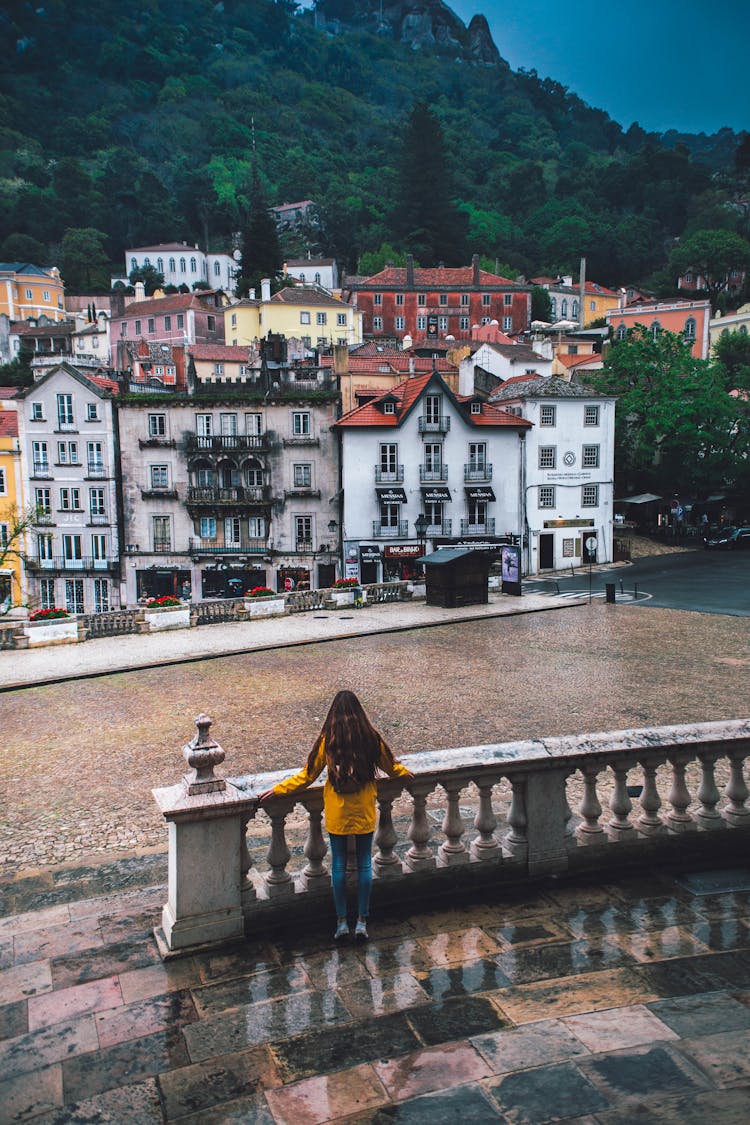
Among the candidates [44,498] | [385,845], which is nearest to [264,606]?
[44,498]

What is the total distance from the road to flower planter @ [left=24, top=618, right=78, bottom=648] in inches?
819

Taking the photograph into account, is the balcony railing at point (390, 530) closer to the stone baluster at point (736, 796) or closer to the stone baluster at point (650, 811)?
the stone baluster at point (736, 796)

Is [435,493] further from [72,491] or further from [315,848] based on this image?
[315,848]

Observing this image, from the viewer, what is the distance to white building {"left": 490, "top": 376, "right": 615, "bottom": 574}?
4850cm

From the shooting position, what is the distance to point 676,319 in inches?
3541

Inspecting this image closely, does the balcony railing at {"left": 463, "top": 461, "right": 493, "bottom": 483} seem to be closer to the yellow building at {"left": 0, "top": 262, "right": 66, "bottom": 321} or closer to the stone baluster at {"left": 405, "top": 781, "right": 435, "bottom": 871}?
the stone baluster at {"left": 405, "top": 781, "right": 435, "bottom": 871}

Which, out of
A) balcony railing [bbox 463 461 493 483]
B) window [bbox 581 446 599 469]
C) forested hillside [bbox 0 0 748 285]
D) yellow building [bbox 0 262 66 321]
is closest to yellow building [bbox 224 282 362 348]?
forested hillside [bbox 0 0 748 285]

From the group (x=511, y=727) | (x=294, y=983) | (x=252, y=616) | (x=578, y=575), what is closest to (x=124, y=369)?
(x=252, y=616)

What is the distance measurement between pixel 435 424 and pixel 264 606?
1773cm

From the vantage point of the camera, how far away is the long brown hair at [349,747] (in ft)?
18.1

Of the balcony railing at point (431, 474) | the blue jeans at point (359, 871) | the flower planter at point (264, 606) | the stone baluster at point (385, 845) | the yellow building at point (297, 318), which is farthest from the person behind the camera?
the yellow building at point (297, 318)

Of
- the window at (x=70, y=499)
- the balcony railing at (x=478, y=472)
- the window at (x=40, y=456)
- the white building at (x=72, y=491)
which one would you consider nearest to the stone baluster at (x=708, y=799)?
the balcony railing at (x=478, y=472)

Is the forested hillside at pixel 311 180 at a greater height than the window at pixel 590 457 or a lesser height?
greater

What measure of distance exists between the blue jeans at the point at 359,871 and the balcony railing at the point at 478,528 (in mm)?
42222
